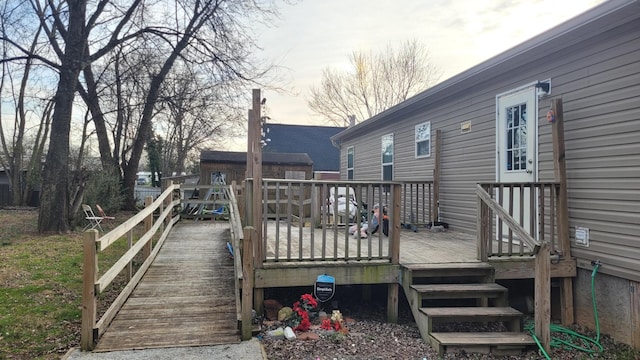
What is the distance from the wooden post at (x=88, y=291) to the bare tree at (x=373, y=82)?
2162cm

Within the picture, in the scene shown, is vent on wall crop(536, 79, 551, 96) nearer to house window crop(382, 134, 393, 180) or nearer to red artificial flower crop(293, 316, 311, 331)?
red artificial flower crop(293, 316, 311, 331)

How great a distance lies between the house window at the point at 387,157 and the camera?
31.1ft

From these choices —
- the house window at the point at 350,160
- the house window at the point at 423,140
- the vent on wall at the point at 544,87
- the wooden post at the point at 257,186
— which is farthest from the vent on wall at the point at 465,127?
the house window at the point at 350,160

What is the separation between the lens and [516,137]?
5.37 metres

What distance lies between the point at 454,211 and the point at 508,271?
2.71 metres

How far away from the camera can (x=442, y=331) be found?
383 cm

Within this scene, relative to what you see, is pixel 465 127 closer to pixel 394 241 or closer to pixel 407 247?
pixel 407 247

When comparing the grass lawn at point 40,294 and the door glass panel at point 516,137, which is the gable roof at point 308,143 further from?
the door glass panel at point 516,137

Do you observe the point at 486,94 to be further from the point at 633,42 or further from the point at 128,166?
the point at 128,166

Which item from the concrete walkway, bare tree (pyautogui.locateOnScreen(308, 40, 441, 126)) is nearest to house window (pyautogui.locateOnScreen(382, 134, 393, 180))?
the concrete walkway

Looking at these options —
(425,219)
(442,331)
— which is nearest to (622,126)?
(442,331)

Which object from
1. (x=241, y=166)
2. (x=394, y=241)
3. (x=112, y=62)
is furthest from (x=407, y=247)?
(x=241, y=166)

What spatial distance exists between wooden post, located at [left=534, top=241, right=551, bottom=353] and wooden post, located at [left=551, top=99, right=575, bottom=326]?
3.76ft

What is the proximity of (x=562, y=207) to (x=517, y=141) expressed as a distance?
1.36m
